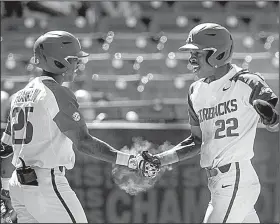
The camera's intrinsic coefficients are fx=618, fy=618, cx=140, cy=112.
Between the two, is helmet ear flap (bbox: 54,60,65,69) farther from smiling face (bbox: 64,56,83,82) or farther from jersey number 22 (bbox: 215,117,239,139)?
jersey number 22 (bbox: 215,117,239,139)

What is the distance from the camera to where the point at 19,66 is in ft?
35.7

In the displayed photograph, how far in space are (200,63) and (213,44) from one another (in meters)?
0.17

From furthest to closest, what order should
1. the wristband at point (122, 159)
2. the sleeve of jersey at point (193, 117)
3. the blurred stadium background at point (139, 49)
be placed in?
the blurred stadium background at point (139, 49) < the sleeve of jersey at point (193, 117) < the wristband at point (122, 159)

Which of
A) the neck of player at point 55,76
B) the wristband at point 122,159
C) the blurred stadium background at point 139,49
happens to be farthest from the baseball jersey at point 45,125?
the blurred stadium background at point 139,49

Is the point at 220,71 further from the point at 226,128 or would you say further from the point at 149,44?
the point at 149,44

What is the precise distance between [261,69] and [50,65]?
20.5 ft

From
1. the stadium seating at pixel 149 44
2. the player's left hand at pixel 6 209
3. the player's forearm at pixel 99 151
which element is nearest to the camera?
the player's forearm at pixel 99 151

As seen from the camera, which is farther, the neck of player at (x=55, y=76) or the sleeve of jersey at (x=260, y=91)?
the neck of player at (x=55, y=76)

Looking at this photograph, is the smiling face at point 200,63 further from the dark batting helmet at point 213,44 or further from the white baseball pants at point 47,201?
the white baseball pants at point 47,201

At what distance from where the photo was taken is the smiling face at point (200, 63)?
14.8 feet

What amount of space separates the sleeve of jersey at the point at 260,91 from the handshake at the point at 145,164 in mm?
852

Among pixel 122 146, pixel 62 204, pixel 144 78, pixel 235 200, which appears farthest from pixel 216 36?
pixel 144 78

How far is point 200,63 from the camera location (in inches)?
178

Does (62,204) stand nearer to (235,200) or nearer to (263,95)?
(235,200)
